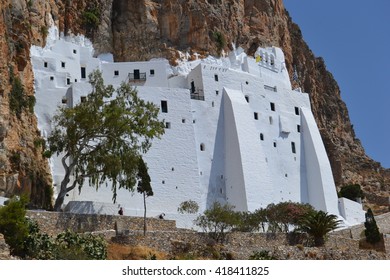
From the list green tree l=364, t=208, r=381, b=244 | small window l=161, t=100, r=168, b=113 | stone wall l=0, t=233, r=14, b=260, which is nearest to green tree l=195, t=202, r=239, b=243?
green tree l=364, t=208, r=381, b=244

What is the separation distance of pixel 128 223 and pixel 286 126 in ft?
67.1

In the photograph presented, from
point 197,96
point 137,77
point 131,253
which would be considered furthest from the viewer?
point 137,77

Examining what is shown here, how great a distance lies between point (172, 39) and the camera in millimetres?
59188

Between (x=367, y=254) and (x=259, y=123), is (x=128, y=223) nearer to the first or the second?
(x=367, y=254)

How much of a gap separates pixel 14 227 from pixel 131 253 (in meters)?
6.09

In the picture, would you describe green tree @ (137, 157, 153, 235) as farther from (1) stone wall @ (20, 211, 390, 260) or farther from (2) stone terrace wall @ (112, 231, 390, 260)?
(2) stone terrace wall @ (112, 231, 390, 260)

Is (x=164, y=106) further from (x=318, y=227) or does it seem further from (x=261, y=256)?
(x=261, y=256)

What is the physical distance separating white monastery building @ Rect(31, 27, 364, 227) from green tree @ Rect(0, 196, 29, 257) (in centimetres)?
1375

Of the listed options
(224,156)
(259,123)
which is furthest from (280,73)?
(224,156)

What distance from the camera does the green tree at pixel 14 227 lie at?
31.1 metres

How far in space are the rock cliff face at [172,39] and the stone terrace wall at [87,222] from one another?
523 cm

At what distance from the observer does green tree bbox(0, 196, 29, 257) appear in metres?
31.1

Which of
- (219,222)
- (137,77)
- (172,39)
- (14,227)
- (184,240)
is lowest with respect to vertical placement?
(184,240)

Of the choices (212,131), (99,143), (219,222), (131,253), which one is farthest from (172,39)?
(131,253)
